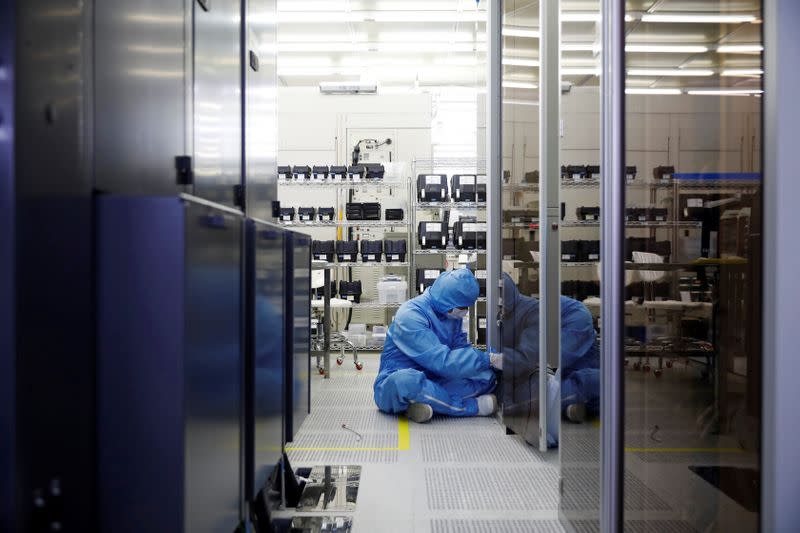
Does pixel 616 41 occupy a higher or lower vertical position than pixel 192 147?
higher

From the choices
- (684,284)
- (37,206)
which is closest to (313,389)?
(684,284)

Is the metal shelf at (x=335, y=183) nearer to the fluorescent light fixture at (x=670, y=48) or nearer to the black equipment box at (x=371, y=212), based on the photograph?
the black equipment box at (x=371, y=212)

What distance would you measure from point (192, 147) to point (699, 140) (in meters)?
1.84

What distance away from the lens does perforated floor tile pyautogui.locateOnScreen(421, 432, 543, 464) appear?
3438mm

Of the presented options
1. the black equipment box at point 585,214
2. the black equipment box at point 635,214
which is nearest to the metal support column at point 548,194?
the black equipment box at point 585,214

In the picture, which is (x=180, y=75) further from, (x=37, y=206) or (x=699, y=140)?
(x=699, y=140)

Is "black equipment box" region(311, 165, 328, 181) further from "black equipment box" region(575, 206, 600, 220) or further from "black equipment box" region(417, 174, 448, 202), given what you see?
"black equipment box" region(575, 206, 600, 220)

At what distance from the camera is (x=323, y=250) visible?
22.8 feet

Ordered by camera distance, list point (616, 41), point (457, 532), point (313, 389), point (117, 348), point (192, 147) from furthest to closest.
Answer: point (313, 389), point (457, 532), point (616, 41), point (192, 147), point (117, 348)

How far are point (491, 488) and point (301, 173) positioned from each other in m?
4.85

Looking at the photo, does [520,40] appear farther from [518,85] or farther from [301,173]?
[301,173]

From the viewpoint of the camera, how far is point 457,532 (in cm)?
252

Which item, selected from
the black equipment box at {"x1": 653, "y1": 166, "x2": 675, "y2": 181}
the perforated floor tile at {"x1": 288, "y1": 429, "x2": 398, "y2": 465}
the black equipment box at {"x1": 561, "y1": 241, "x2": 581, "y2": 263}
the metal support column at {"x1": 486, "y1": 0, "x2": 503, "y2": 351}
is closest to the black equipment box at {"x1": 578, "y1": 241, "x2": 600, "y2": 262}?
the black equipment box at {"x1": 561, "y1": 241, "x2": 581, "y2": 263}

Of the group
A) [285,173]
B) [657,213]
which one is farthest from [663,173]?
[285,173]
